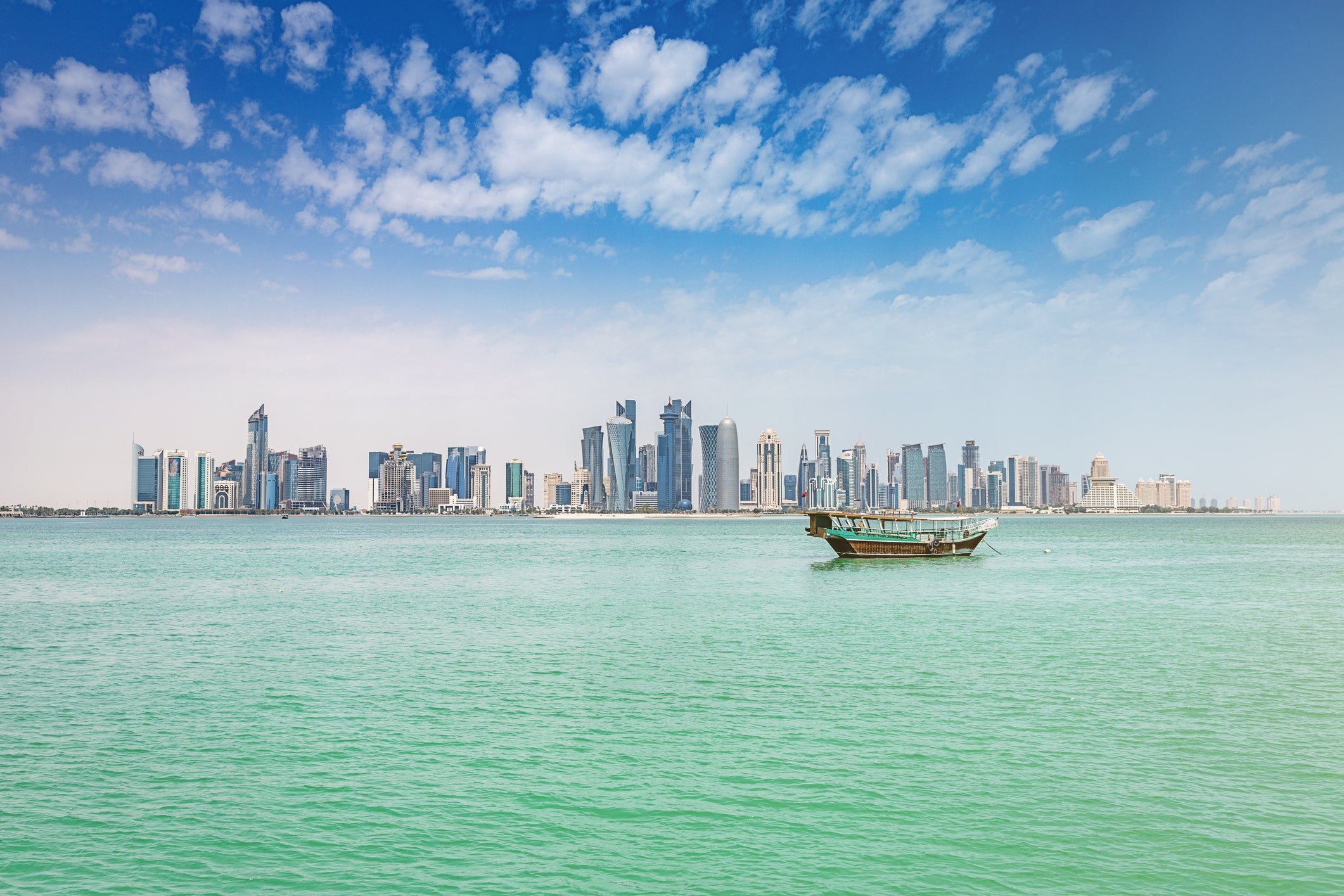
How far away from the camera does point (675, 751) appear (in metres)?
21.3

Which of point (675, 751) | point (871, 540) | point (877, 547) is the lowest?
point (675, 751)

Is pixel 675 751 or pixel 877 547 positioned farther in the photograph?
pixel 877 547

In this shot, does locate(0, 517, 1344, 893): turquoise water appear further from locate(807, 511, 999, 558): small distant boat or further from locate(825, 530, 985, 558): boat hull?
locate(825, 530, 985, 558): boat hull

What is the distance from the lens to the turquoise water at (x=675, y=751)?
49.3 feet

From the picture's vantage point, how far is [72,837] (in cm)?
1633

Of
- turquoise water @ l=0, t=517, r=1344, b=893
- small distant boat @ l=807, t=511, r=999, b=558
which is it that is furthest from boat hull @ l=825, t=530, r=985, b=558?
turquoise water @ l=0, t=517, r=1344, b=893

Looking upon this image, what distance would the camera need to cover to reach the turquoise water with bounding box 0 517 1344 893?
49.3 feet

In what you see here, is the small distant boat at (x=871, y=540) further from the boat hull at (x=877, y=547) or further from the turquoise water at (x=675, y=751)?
the turquoise water at (x=675, y=751)

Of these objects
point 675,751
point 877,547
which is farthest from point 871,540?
point 675,751

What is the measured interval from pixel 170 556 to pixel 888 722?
10928cm

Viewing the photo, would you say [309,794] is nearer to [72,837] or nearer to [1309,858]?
[72,837]

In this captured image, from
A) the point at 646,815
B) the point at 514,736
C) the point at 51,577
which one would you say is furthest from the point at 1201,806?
the point at 51,577

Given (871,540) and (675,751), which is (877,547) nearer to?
(871,540)

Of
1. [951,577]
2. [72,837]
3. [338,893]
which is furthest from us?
[951,577]
